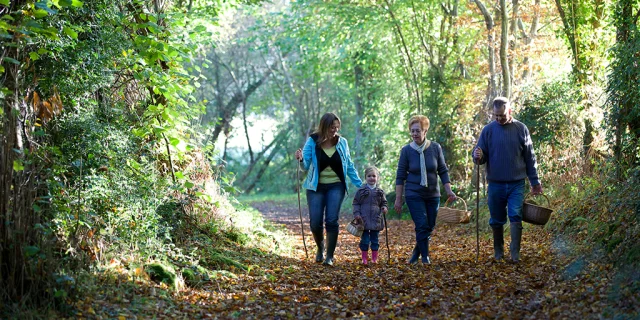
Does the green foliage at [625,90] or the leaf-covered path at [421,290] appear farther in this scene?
the green foliage at [625,90]

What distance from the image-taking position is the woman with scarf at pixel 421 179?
28.7 ft

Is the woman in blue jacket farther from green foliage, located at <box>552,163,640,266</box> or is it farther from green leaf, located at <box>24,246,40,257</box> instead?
green leaf, located at <box>24,246,40,257</box>

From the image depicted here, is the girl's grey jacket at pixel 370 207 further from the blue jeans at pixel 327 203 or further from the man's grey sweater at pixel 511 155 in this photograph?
the man's grey sweater at pixel 511 155

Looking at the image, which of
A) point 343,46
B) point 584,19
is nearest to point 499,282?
point 584,19

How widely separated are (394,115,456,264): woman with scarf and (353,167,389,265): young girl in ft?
1.59

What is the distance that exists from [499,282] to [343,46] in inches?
572

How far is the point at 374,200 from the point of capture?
930 cm

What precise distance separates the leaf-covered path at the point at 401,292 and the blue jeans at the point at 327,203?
57 cm

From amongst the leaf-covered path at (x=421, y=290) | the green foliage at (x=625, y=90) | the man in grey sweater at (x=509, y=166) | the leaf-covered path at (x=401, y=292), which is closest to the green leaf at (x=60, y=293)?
the leaf-covered path at (x=401, y=292)

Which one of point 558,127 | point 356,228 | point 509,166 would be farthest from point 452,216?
point 558,127

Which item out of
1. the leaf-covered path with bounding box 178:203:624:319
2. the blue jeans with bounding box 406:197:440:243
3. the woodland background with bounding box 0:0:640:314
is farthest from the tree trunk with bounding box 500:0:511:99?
the blue jeans with bounding box 406:197:440:243

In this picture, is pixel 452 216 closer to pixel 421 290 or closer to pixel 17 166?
pixel 421 290

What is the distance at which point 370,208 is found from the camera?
30.4 feet

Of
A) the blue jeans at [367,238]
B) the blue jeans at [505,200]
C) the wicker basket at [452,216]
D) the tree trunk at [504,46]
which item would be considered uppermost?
the tree trunk at [504,46]
